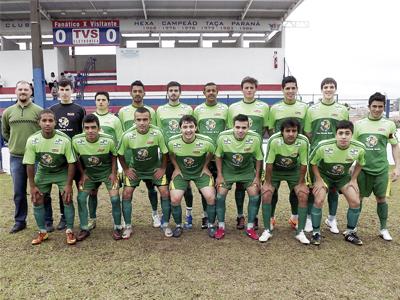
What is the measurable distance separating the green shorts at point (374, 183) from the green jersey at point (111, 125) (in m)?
3.36

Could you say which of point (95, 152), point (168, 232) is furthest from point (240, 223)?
point (95, 152)

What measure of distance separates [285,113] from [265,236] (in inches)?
67.3

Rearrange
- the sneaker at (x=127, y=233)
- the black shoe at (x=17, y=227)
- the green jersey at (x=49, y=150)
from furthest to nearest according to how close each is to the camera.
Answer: the black shoe at (x=17, y=227) < the sneaker at (x=127, y=233) < the green jersey at (x=49, y=150)

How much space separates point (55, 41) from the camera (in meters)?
20.2

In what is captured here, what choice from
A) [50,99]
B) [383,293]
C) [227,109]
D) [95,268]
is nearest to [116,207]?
[95,268]

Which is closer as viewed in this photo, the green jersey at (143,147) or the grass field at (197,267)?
the grass field at (197,267)

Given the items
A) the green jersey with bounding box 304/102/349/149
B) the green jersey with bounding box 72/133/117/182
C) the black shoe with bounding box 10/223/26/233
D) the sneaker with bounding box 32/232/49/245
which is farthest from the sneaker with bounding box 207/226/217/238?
the black shoe with bounding box 10/223/26/233

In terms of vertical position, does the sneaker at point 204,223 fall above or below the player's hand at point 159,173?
below

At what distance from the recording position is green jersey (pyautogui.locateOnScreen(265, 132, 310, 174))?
14.3ft

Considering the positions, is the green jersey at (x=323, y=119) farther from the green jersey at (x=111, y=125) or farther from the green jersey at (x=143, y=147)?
the green jersey at (x=111, y=125)

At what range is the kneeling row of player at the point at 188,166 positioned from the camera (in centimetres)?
430

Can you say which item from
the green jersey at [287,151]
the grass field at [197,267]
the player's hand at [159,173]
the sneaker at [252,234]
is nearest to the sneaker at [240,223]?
the grass field at [197,267]

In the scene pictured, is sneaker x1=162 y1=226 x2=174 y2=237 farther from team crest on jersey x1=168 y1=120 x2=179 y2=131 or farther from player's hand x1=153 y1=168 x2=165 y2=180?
team crest on jersey x1=168 y1=120 x2=179 y2=131

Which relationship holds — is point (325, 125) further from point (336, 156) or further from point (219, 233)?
point (219, 233)
